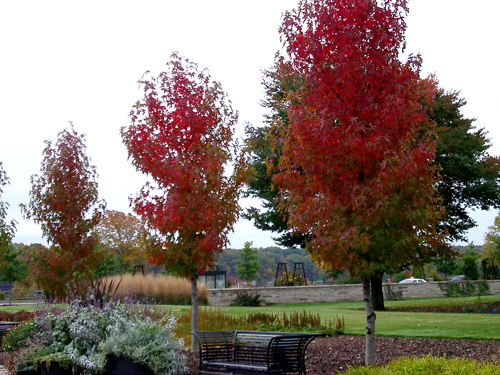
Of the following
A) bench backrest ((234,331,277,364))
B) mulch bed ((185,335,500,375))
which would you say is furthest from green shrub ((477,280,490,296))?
bench backrest ((234,331,277,364))

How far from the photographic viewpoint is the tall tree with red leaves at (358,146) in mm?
7086

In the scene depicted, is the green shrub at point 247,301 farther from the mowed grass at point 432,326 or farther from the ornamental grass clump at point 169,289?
the mowed grass at point 432,326

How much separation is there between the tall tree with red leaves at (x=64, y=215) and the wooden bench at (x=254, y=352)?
23.5 ft

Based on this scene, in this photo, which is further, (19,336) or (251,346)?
(19,336)

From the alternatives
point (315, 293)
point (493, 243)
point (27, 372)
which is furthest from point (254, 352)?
point (493, 243)

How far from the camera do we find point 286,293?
26828mm

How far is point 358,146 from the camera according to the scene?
23.6ft

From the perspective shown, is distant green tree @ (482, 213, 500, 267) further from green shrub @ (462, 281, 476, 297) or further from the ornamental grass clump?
the ornamental grass clump

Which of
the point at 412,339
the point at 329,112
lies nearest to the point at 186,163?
the point at 329,112

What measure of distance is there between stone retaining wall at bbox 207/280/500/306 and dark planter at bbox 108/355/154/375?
1781 centimetres

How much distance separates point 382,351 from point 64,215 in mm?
8784

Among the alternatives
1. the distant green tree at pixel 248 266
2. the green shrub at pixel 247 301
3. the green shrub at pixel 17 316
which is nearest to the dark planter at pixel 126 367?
the green shrub at pixel 17 316

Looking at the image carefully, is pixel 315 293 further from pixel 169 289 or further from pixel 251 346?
pixel 251 346

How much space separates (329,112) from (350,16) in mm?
1425
